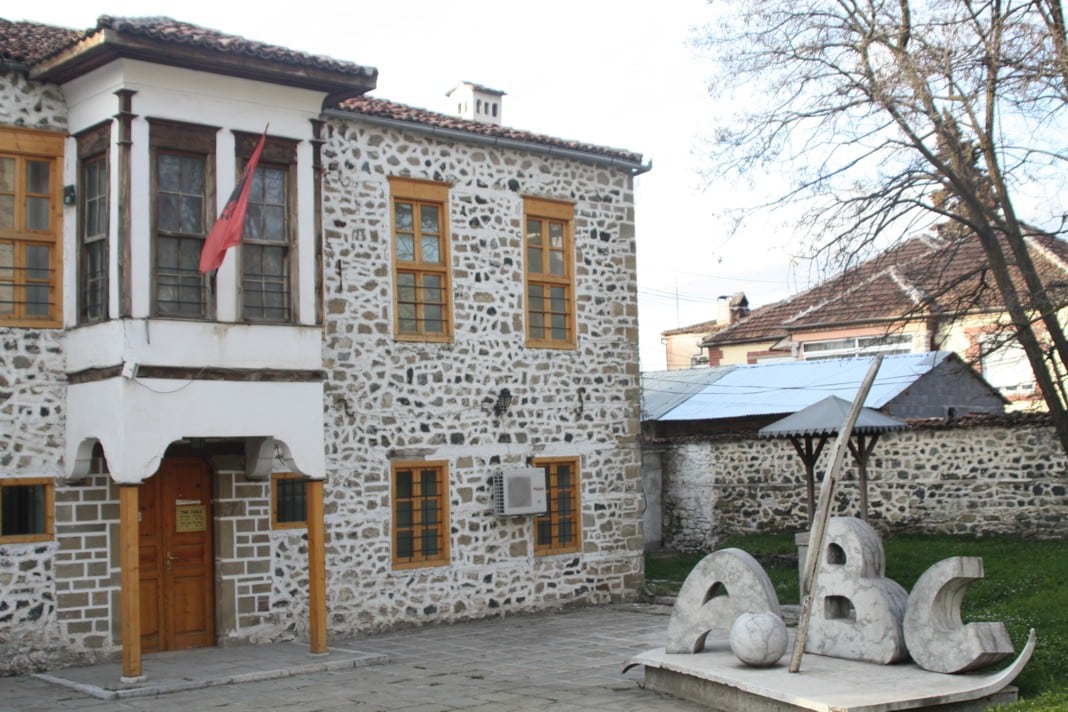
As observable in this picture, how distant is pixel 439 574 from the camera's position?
45.6 ft

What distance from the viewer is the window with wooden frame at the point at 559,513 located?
15.1 metres

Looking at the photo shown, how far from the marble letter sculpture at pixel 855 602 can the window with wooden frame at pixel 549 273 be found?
6.04 meters

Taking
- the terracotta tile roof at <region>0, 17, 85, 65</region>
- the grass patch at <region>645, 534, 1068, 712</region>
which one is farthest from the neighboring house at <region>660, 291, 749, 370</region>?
the terracotta tile roof at <region>0, 17, 85, 65</region>

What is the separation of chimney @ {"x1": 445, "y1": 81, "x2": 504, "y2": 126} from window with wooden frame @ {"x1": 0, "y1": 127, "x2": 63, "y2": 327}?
657 cm

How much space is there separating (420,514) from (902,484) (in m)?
8.15

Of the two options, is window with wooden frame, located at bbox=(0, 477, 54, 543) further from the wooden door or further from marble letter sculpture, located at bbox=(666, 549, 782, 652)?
marble letter sculpture, located at bbox=(666, 549, 782, 652)

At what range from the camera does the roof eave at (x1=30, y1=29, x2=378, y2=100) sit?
10633mm

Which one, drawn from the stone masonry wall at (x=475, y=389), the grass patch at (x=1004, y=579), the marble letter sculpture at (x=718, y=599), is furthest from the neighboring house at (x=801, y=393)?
the marble letter sculpture at (x=718, y=599)

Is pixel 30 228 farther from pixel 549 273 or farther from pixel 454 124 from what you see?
pixel 549 273

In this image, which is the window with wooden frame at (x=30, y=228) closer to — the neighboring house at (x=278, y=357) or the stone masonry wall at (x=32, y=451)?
the neighboring house at (x=278, y=357)

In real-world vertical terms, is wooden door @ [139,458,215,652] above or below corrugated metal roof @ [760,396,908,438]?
below

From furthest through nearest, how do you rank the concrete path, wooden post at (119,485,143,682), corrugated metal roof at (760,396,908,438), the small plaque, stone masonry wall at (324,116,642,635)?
corrugated metal roof at (760,396,908,438) < stone masonry wall at (324,116,642,635) < the small plaque < wooden post at (119,485,143,682) < the concrete path

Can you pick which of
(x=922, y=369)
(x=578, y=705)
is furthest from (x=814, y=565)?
(x=922, y=369)

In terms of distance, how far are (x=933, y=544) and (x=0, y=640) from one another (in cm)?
1213
